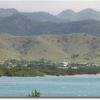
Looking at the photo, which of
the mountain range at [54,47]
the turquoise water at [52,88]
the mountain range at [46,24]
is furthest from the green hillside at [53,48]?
the turquoise water at [52,88]

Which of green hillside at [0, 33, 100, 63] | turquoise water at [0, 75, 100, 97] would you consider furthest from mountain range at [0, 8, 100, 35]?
turquoise water at [0, 75, 100, 97]

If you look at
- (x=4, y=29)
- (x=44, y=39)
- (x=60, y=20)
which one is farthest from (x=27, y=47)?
(x=60, y=20)

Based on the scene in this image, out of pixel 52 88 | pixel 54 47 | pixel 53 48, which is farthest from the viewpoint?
pixel 54 47

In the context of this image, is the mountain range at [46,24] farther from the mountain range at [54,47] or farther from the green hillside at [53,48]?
the green hillside at [53,48]

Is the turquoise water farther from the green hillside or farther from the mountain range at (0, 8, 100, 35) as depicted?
the mountain range at (0, 8, 100, 35)

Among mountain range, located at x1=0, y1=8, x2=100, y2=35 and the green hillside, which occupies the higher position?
mountain range, located at x1=0, y1=8, x2=100, y2=35

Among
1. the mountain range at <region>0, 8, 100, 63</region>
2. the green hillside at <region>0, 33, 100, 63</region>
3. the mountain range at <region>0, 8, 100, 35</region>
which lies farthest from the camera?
the mountain range at <region>0, 8, 100, 35</region>

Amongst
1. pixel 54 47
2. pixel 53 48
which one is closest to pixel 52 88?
pixel 53 48

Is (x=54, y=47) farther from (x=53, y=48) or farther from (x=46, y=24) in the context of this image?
(x=46, y=24)

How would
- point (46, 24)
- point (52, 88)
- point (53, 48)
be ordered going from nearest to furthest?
point (52, 88) < point (53, 48) < point (46, 24)
